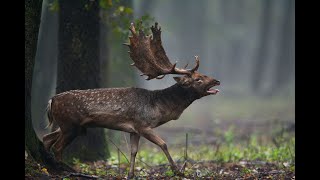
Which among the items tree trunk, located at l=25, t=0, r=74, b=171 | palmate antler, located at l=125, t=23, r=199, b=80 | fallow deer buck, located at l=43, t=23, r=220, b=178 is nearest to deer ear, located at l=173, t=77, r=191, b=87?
fallow deer buck, located at l=43, t=23, r=220, b=178

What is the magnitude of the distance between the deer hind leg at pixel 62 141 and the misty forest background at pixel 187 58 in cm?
134

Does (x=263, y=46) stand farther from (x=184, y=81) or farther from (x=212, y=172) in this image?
(x=212, y=172)

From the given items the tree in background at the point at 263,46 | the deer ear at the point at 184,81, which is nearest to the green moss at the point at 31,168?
the deer ear at the point at 184,81

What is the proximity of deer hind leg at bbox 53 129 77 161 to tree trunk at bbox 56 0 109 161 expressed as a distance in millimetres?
1518

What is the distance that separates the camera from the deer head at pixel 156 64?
11.6 meters

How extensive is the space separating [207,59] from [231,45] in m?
3.77

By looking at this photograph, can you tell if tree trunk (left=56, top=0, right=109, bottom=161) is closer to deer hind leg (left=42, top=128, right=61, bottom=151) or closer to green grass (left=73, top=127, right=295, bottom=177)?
green grass (left=73, top=127, right=295, bottom=177)

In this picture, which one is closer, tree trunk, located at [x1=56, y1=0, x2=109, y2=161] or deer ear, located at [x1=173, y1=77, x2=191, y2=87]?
deer ear, located at [x1=173, y1=77, x2=191, y2=87]

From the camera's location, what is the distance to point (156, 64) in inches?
460

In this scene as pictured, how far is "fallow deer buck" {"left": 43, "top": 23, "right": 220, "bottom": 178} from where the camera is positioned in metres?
11.1

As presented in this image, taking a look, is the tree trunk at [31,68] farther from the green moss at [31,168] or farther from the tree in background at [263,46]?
the tree in background at [263,46]

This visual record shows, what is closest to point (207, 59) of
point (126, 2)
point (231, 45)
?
point (231, 45)
